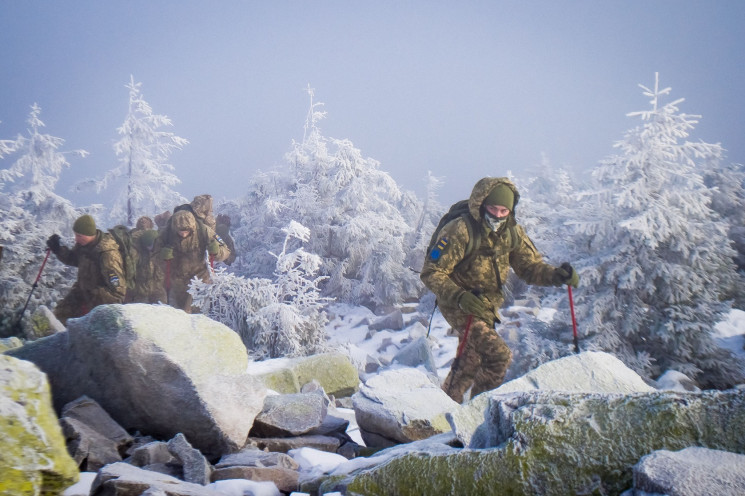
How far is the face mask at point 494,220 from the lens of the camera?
5.52 metres

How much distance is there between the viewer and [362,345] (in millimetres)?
13922

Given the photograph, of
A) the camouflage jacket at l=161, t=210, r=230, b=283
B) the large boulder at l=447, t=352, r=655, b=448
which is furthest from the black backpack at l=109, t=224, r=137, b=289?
the large boulder at l=447, t=352, r=655, b=448

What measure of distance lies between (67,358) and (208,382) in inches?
54.4

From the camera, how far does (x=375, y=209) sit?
70.6 feet

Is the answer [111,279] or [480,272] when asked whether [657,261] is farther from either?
[111,279]

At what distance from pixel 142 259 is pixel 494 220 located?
31.5 feet

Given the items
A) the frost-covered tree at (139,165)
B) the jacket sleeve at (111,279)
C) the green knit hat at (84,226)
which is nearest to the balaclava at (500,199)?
the jacket sleeve at (111,279)

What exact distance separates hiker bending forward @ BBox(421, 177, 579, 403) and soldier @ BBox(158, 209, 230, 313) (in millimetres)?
6645

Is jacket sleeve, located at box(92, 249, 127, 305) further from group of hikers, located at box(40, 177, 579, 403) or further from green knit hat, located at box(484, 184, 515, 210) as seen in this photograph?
green knit hat, located at box(484, 184, 515, 210)

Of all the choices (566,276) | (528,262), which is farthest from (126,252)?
(566,276)

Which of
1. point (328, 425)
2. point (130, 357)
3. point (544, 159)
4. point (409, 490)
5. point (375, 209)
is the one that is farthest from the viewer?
point (544, 159)

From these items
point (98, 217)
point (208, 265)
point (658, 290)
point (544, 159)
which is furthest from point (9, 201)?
point (544, 159)

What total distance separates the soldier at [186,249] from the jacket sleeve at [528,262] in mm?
7240

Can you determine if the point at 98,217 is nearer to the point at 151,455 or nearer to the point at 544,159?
the point at 151,455
